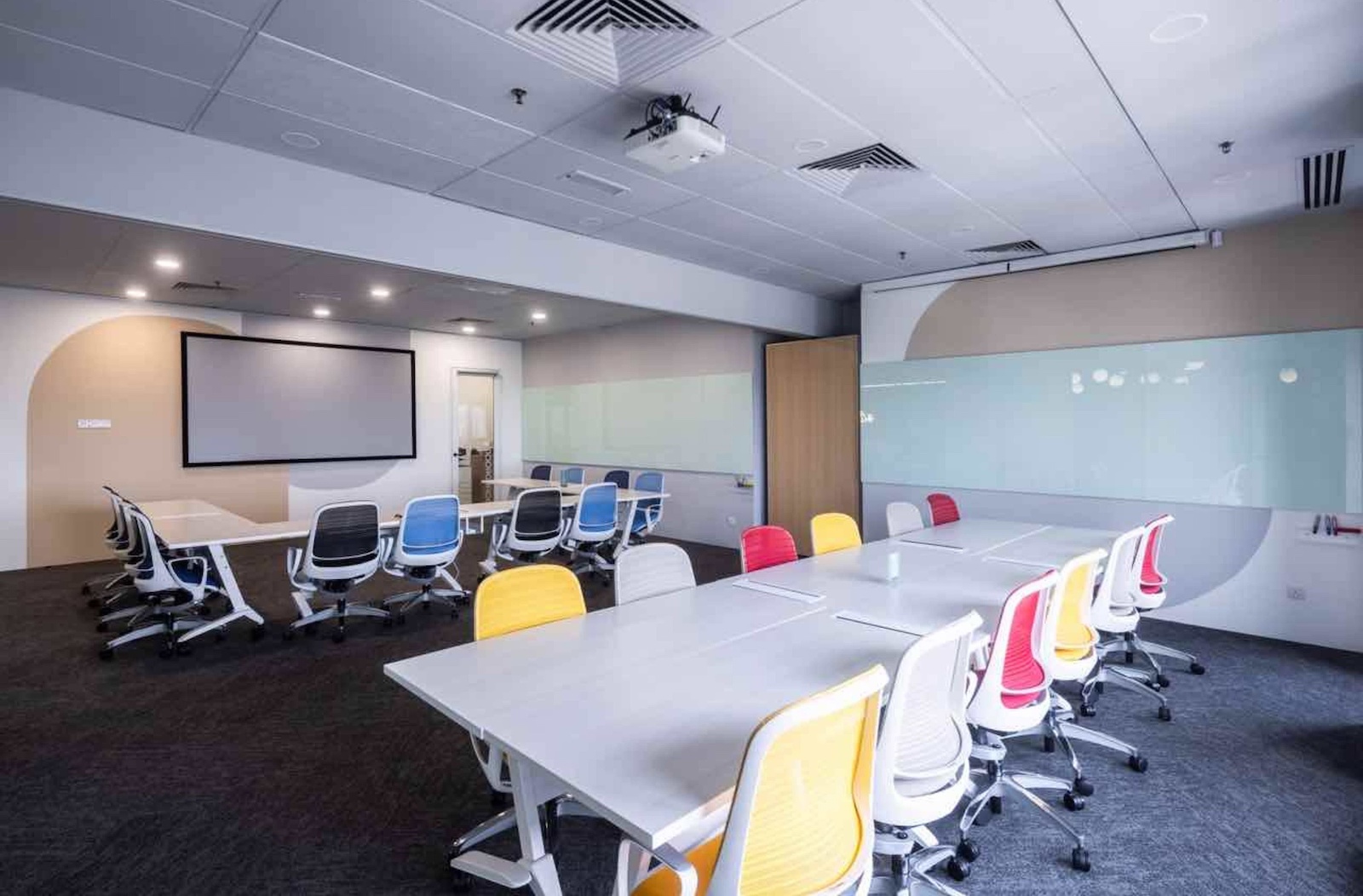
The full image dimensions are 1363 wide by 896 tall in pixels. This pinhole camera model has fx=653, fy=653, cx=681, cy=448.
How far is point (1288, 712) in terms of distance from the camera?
11.6 feet

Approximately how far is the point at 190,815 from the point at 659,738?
2.26 metres

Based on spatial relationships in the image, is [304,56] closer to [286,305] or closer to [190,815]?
[190,815]

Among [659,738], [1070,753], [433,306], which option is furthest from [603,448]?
[659,738]


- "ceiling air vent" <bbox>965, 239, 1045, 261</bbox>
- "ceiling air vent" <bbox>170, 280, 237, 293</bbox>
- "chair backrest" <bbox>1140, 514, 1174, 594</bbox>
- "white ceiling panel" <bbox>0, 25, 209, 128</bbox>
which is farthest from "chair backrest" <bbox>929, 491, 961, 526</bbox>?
"ceiling air vent" <bbox>170, 280, 237, 293</bbox>

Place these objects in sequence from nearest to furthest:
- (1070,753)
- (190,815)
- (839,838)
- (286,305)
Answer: (839,838) < (190,815) < (1070,753) < (286,305)

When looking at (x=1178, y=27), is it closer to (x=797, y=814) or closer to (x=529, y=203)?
(x=797, y=814)

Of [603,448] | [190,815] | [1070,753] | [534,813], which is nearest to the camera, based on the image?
[534,813]

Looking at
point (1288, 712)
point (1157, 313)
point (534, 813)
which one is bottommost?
point (1288, 712)

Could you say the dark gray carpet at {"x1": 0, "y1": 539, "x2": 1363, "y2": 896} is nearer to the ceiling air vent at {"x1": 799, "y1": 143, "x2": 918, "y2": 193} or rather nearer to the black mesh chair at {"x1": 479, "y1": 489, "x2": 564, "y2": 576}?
the black mesh chair at {"x1": 479, "y1": 489, "x2": 564, "y2": 576}

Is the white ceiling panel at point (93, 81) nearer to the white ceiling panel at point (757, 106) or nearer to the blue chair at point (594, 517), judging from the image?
the white ceiling panel at point (757, 106)

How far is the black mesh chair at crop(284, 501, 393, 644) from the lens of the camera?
4539mm

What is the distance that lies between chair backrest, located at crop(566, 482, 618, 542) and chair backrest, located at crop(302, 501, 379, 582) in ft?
5.95

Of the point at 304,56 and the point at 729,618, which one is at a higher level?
the point at 304,56

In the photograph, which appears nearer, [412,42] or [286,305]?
[412,42]
